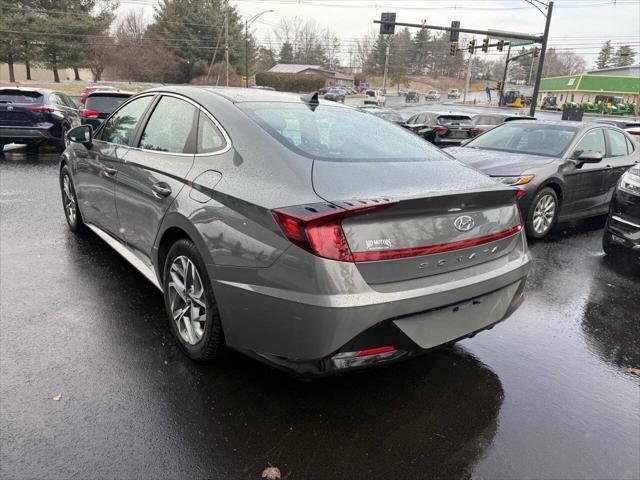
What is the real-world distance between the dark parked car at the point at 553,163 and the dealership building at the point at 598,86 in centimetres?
6840

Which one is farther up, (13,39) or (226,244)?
(13,39)

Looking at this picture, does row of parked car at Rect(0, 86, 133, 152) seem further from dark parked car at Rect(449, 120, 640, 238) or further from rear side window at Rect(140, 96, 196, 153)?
dark parked car at Rect(449, 120, 640, 238)

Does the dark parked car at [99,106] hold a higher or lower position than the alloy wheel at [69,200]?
higher

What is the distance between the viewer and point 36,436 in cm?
237

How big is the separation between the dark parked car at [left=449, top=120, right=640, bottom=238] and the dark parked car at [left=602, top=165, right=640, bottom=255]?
92 centimetres

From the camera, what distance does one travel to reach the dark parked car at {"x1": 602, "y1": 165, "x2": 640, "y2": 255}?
4.97m

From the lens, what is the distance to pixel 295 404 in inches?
106

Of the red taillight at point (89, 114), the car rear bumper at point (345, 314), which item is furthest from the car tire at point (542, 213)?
the red taillight at point (89, 114)

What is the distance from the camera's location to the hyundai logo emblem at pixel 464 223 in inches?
98.1

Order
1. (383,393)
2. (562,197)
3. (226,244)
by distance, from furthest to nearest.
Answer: (562,197) < (383,393) < (226,244)

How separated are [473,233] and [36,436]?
7.97 ft

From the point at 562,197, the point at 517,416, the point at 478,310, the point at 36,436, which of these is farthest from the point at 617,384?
the point at 562,197

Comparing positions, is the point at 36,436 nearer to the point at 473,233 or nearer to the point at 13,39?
the point at 473,233

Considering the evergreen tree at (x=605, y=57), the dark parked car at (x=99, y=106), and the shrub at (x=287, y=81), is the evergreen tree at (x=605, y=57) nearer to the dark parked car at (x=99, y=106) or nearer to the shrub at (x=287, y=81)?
the shrub at (x=287, y=81)
